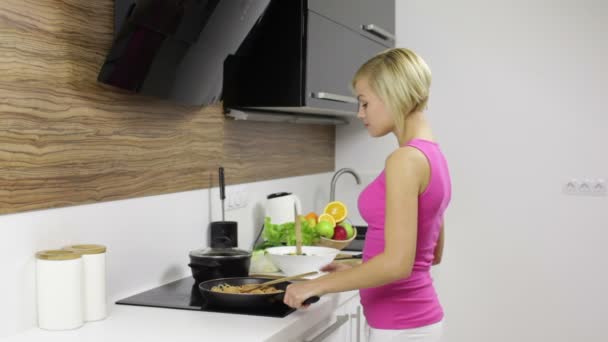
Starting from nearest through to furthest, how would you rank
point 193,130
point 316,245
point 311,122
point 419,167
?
point 419,167 < point 193,130 < point 316,245 < point 311,122

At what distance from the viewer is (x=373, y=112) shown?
6.13 ft

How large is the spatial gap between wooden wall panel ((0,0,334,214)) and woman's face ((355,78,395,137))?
66cm

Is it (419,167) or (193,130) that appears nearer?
(419,167)

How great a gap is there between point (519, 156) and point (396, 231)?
1.98 meters

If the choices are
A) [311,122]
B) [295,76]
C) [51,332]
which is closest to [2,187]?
[51,332]

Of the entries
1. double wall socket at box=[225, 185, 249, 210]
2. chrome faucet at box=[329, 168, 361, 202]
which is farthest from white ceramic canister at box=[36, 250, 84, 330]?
chrome faucet at box=[329, 168, 361, 202]

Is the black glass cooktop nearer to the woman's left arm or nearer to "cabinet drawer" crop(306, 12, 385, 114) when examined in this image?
the woman's left arm

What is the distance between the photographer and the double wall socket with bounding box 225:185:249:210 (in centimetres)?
267

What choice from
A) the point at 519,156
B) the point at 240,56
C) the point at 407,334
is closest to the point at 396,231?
the point at 407,334

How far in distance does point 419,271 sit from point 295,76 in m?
0.96

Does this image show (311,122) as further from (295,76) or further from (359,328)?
(359,328)

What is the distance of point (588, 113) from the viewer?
11.1 feet

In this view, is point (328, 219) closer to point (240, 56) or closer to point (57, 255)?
point (240, 56)

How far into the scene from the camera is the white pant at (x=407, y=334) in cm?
185
